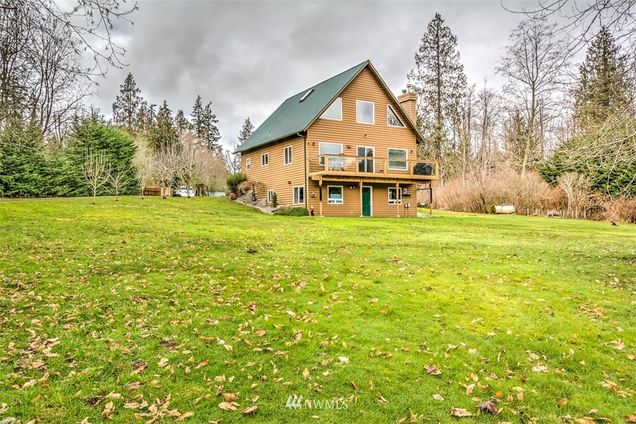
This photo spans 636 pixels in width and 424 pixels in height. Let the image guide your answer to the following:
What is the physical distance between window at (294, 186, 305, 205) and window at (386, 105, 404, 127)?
23.5 feet

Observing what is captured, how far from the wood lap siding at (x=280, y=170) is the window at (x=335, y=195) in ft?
5.72

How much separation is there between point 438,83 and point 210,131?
122 ft

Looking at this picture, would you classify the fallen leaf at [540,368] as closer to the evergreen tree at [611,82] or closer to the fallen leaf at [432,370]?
the fallen leaf at [432,370]

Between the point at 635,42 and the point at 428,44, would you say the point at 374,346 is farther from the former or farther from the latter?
the point at 428,44

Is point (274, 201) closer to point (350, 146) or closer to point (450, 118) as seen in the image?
point (350, 146)

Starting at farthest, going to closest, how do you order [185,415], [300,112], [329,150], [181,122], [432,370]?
[181,122], [300,112], [329,150], [432,370], [185,415]

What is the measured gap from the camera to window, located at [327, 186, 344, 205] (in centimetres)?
2411

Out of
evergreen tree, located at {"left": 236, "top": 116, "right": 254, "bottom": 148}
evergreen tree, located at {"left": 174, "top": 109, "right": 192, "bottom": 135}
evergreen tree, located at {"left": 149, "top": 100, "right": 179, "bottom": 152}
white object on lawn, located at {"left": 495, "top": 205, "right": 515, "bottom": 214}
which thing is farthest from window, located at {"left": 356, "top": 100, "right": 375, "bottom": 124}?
evergreen tree, located at {"left": 236, "top": 116, "right": 254, "bottom": 148}


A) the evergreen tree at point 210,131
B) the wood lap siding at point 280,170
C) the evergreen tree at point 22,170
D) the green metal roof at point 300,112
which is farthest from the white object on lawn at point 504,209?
the evergreen tree at point 210,131

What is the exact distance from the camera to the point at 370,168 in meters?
24.6

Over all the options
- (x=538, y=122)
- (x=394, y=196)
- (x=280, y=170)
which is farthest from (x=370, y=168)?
(x=538, y=122)

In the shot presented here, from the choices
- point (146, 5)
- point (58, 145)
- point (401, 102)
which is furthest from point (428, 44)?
point (146, 5)

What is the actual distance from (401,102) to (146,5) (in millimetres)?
24863

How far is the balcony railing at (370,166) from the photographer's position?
76.1 feet
